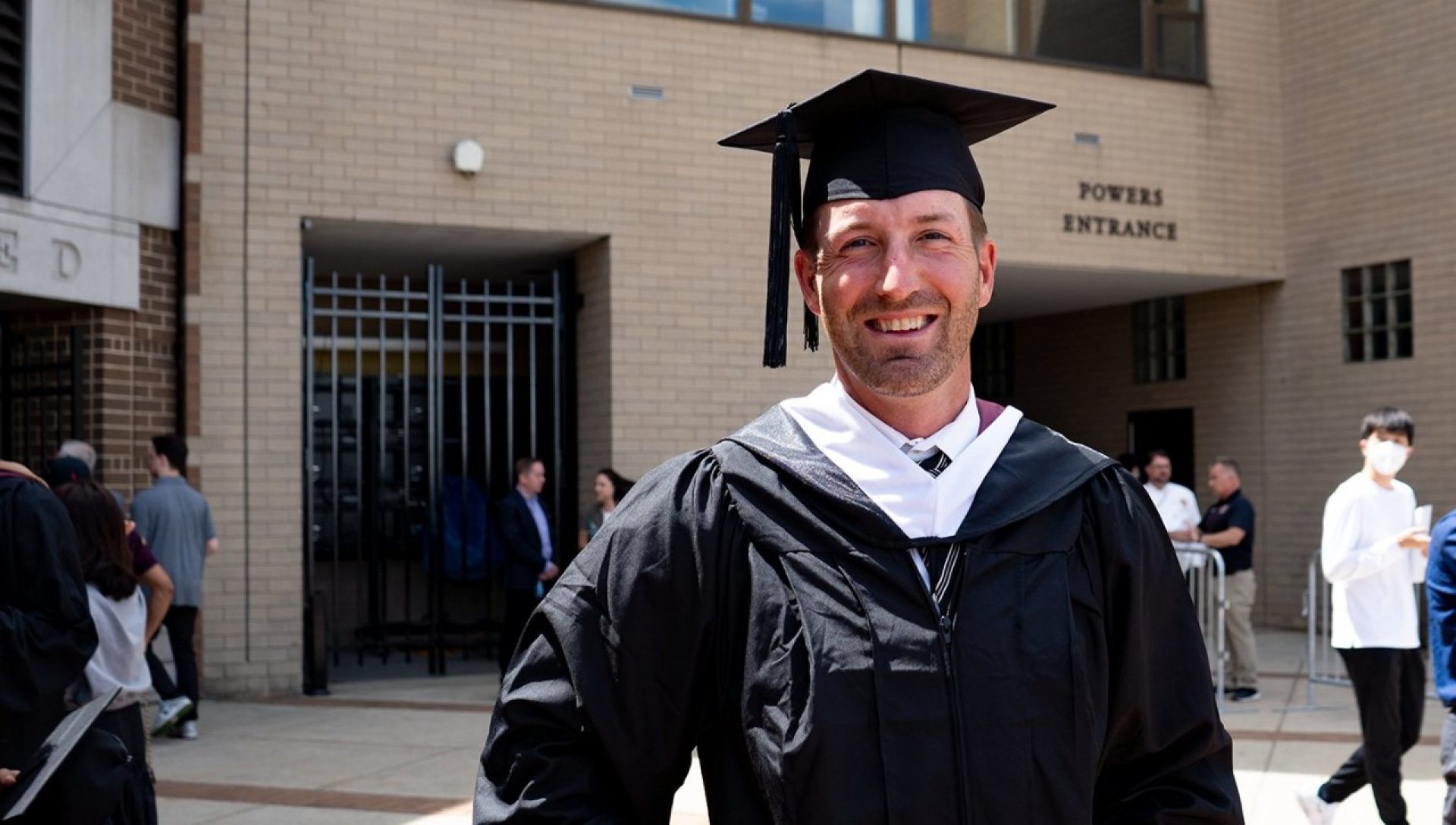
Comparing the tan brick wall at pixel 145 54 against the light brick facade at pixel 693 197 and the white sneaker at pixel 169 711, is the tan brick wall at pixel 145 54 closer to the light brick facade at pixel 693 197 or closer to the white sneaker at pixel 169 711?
the light brick facade at pixel 693 197

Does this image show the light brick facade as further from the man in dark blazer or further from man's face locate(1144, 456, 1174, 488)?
man's face locate(1144, 456, 1174, 488)

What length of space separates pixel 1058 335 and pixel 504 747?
15252 millimetres

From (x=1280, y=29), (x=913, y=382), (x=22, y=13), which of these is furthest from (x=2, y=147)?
(x=1280, y=29)

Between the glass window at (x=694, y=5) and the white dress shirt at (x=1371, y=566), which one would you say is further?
the glass window at (x=694, y=5)

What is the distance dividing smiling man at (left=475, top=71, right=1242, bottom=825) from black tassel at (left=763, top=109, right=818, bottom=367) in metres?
0.09

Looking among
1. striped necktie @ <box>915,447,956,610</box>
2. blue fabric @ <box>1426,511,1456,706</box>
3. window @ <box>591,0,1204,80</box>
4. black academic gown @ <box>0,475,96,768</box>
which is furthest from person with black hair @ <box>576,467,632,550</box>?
striped necktie @ <box>915,447,956,610</box>

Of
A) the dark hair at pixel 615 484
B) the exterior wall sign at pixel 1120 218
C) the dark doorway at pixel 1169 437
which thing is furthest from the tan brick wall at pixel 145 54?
the dark doorway at pixel 1169 437

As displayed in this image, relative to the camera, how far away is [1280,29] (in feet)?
46.5

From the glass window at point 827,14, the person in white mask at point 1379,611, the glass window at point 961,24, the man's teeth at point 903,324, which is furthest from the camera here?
the glass window at point 961,24

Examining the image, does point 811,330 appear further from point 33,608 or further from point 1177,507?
point 1177,507

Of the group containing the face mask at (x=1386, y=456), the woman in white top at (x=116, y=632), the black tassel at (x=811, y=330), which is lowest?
the woman in white top at (x=116, y=632)

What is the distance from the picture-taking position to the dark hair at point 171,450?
9047 millimetres

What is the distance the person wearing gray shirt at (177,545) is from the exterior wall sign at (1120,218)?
24.1 feet

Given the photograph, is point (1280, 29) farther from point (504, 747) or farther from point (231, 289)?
point (504, 747)
